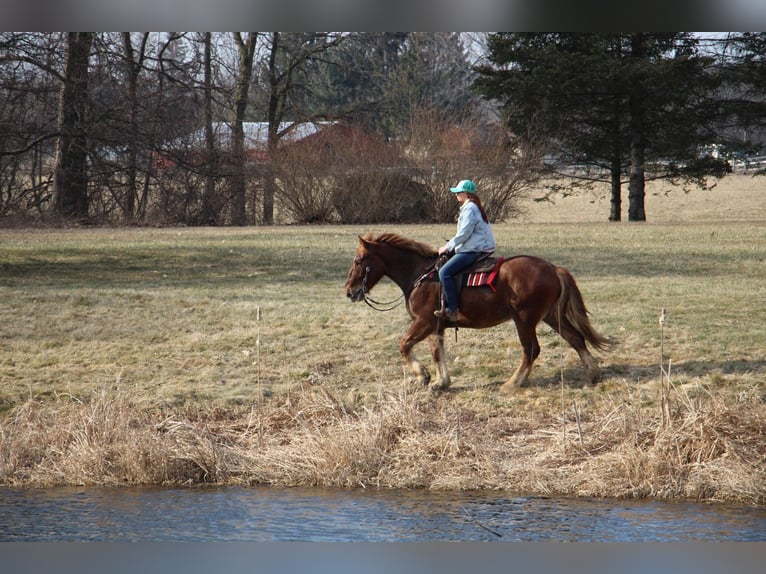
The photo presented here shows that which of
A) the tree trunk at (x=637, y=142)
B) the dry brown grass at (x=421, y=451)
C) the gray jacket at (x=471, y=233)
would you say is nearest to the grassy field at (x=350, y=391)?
the dry brown grass at (x=421, y=451)

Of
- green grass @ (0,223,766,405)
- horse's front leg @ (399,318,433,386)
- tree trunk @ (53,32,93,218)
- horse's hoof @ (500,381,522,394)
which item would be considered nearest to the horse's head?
horse's front leg @ (399,318,433,386)

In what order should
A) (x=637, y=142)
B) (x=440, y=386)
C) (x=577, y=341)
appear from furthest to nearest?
(x=637, y=142), (x=440, y=386), (x=577, y=341)

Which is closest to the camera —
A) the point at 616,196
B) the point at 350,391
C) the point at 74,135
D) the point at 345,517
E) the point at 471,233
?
the point at 345,517

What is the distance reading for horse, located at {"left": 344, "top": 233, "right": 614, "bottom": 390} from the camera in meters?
11.4

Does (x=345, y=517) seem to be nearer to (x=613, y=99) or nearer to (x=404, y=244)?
(x=404, y=244)

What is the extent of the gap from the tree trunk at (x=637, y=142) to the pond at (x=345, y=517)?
25.8 m

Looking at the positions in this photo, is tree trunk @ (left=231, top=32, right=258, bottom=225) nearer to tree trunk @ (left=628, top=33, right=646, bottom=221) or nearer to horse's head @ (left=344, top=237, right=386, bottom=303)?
tree trunk @ (left=628, top=33, right=646, bottom=221)

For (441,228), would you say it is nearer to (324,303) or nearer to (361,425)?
(324,303)

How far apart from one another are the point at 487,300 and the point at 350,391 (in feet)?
6.54

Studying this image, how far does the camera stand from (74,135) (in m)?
28.5

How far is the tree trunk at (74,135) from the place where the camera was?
28.2 m

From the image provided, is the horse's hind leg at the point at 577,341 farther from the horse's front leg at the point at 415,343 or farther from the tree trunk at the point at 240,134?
the tree trunk at the point at 240,134

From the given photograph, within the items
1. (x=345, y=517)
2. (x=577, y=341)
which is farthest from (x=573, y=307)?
(x=345, y=517)
